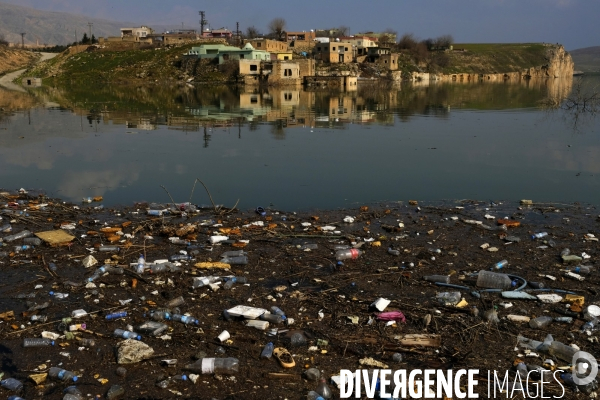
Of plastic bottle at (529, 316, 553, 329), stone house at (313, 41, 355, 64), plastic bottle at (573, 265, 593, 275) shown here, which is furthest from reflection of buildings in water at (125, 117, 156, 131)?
stone house at (313, 41, 355, 64)

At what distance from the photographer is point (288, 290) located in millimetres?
5492

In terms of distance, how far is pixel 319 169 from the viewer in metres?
12.4

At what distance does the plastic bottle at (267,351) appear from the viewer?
4.19 meters

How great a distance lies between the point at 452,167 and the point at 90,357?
34.7ft

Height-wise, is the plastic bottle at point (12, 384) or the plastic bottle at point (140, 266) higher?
the plastic bottle at point (140, 266)

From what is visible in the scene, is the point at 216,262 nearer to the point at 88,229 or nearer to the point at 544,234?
the point at 88,229

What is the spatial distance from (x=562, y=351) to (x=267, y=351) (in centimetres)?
250

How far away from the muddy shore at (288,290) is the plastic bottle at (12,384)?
6cm

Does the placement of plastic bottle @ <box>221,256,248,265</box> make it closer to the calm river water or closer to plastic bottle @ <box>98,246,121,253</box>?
plastic bottle @ <box>98,246,121,253</box>

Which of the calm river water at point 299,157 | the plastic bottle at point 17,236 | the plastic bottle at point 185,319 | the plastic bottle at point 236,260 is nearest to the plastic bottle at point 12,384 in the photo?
the plastic bottle at point 185,319

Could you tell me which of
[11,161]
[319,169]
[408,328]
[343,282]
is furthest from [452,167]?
[11,161]

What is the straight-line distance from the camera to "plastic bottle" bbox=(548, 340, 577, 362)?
13.9 ft

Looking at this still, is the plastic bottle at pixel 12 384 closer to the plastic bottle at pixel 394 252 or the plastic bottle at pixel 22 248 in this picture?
the plastic bottle at pixel 22 248

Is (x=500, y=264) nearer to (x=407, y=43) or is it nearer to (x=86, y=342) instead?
(x=86, y=342)
